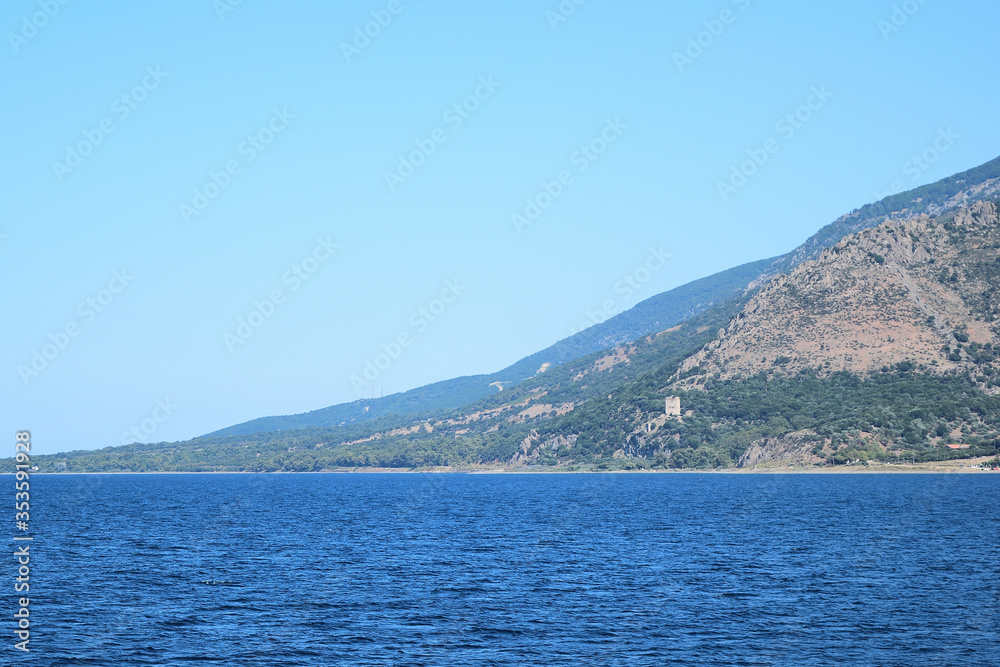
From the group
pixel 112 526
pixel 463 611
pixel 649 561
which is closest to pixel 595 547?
pixel 649 561

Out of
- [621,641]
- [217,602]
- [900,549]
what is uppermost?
[217,602]

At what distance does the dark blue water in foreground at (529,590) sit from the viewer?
44.7 metres

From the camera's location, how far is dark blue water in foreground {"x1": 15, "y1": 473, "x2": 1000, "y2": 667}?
4469 centimetres

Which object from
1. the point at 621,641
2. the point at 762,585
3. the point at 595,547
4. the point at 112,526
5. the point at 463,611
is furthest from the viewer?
the point at 112,526

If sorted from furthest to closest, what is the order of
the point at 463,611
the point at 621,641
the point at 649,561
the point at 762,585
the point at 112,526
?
1. the point at 112,526
2. the point at 649,561
3. the point at 762,585
4. the point at 463,611
5. the point at 621,641

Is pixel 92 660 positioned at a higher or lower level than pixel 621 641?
higher

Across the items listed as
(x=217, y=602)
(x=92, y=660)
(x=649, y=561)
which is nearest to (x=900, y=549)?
(x=649, y=561)

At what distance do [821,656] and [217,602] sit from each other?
Answer: 113 ft

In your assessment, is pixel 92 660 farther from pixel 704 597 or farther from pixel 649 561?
pixel 649 561

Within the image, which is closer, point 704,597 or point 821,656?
point 821,656

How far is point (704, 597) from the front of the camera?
57.2 m

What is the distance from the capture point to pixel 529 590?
6081 centimetres

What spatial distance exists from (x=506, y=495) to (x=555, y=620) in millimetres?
131904

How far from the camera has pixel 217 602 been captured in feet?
186
